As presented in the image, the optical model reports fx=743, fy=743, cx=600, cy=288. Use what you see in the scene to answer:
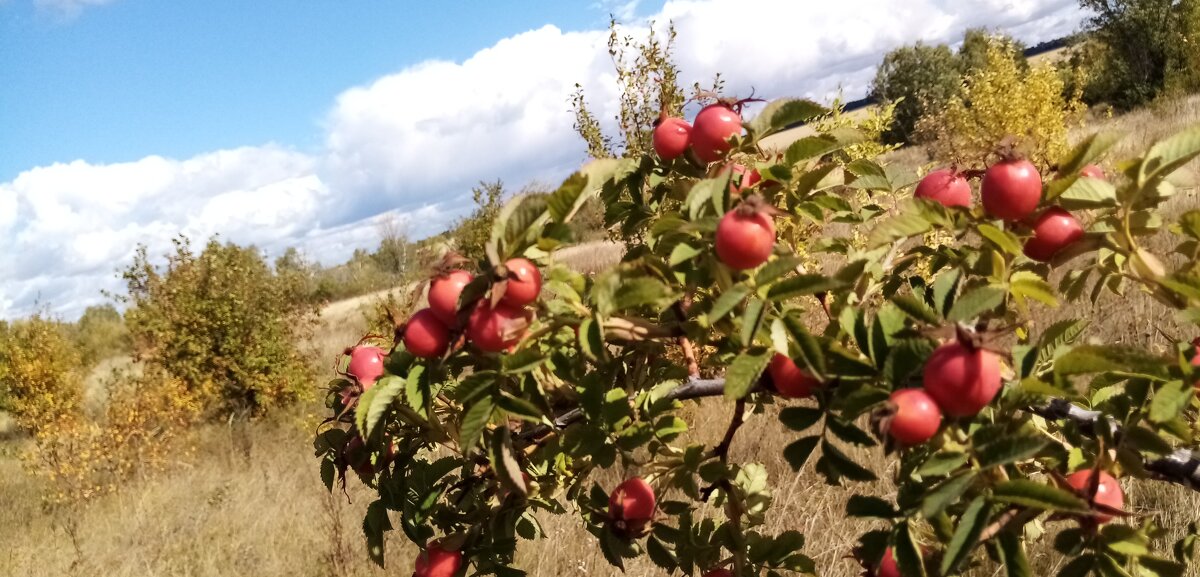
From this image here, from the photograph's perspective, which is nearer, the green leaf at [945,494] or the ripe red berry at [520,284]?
the green leaf at [945,494]

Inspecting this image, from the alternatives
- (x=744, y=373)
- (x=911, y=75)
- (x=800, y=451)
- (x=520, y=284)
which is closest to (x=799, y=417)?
(x=800, y=451)

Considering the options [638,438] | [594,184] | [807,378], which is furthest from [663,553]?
[594,184]

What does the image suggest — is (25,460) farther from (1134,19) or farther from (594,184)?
(1134,19)

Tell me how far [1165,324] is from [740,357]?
5266 mm

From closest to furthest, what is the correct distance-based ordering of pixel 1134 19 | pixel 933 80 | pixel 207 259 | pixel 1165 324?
1. pixel 1165 324
2. pixel 207 259
3. pixel 1134 19
4. pixel 933 80

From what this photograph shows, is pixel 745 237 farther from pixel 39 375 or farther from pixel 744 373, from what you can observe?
pixel 39 375

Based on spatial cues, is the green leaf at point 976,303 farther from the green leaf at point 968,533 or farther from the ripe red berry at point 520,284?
the ripe red berry at point 520,284

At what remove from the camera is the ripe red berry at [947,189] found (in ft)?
3.39

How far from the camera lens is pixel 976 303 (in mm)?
758

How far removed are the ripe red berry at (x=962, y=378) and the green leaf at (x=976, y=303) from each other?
52 millimetres

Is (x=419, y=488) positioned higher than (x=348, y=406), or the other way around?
(x=348, y=406)

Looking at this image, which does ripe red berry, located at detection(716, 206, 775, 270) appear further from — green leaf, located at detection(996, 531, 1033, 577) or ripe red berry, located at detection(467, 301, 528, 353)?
green leaf, located at detection(996, 531, 1033, 577)

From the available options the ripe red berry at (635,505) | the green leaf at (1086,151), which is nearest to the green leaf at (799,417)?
the ripe red berry at (635,505)

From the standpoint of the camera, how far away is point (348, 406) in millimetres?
1095
